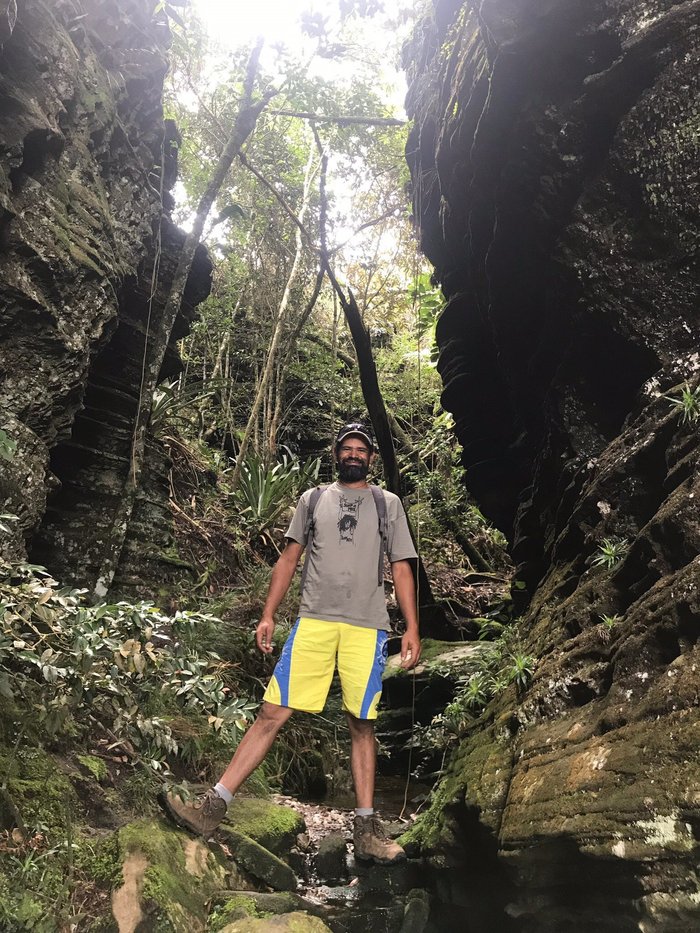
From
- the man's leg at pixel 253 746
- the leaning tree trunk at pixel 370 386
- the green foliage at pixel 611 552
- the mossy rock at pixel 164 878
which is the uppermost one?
the leaning tree trunk at pixel 370 386

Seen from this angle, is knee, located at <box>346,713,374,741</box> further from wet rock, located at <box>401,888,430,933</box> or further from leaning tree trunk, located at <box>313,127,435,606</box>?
leaning tree trunk, located at <box>313,127,435,606</box>

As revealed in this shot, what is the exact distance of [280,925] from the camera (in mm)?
2242

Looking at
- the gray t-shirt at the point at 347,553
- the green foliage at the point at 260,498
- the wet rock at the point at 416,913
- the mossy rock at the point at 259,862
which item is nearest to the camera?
the wet rock at the point at 416,913

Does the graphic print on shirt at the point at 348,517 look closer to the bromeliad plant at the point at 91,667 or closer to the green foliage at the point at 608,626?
the bromeliad plant at the point at 91,667

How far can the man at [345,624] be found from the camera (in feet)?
11.1

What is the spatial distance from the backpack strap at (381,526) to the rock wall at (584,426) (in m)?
1.20

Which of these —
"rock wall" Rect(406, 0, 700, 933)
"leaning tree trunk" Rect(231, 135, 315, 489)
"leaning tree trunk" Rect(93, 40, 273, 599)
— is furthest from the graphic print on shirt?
"leaning tree trunk" Rect(231, 135, 315, 489)

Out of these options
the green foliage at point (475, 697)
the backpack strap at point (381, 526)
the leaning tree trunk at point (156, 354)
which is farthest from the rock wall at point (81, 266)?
the green foliage at point (475, 697)

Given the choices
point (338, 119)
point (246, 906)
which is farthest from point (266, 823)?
point (338, 119)

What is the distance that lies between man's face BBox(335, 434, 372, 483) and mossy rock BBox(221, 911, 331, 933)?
7.63ft

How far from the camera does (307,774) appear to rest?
223 inches

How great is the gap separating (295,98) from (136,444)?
6200 millimetres

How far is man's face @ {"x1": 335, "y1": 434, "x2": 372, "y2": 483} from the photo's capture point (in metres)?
3.94

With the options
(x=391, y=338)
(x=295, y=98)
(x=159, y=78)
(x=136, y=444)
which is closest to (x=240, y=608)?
(x=136, y=444)
